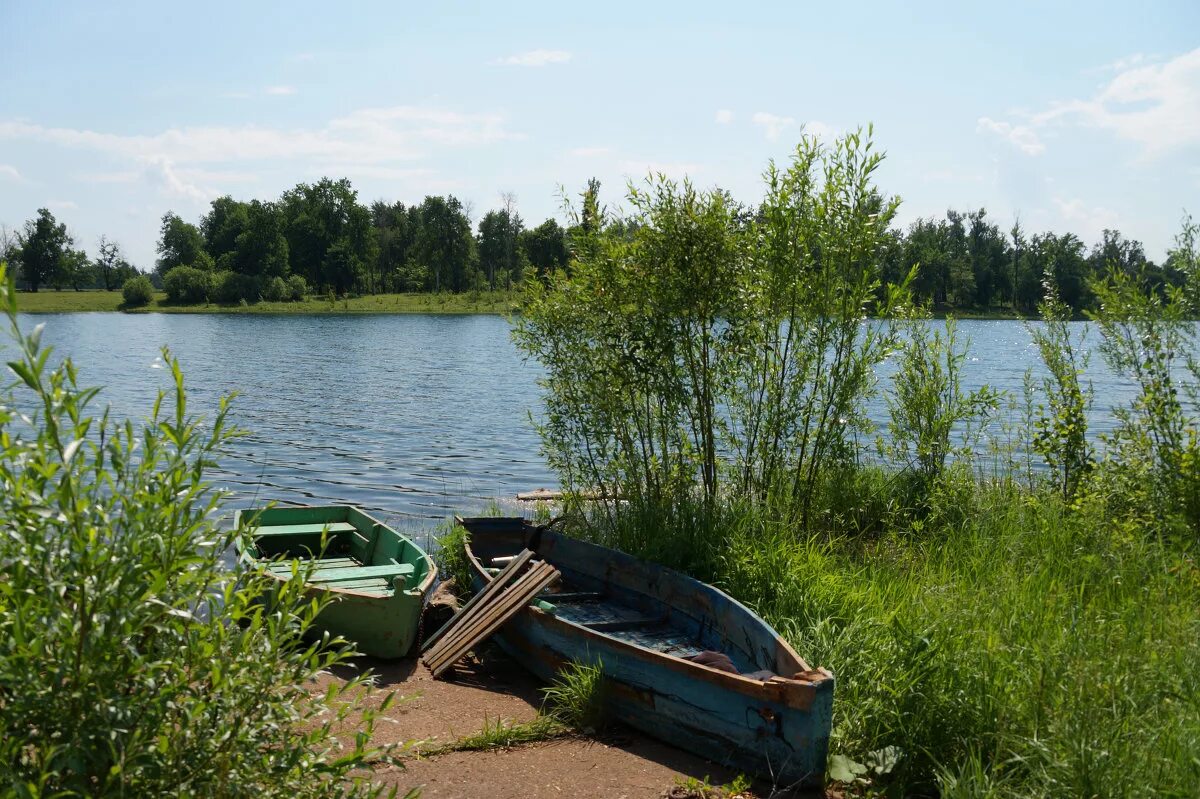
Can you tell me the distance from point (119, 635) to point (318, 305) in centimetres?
8379

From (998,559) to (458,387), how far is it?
25894 millimetres

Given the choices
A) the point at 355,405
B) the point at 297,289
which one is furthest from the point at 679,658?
the point at 297,289

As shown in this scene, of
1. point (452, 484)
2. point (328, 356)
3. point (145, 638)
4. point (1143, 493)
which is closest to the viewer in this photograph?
point (145, 638)

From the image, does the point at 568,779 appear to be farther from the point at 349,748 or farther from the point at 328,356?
the point at 328,356

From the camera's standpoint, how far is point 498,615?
7434 mm

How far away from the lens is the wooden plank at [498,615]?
735 cm

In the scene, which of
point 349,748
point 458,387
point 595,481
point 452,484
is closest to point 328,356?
point 458,387

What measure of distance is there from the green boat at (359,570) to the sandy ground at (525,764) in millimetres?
856

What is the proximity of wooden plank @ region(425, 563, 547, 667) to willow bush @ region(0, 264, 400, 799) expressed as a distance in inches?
171

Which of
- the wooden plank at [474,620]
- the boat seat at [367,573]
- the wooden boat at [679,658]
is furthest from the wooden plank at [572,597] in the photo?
the boat seat at [367,573]

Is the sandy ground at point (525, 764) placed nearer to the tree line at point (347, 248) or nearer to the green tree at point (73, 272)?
the tree line at point (347, 248)

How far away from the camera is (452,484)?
16.7m

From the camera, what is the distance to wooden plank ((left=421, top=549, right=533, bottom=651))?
7887 millimetres

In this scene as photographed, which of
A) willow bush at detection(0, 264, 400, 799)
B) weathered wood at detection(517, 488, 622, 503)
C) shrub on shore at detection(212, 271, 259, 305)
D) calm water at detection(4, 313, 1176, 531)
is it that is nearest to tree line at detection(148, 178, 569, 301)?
shrub on shore at detection(212, 271, 259, 305)
